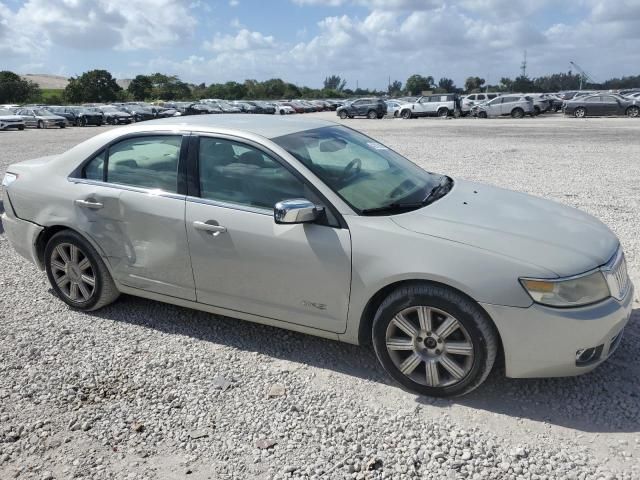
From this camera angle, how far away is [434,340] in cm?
322

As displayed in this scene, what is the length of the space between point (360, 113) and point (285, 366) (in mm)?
38987

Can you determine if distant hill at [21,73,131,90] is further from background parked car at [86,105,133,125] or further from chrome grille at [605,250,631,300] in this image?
chrome grille at [605,250,631,300]

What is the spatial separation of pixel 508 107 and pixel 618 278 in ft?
112

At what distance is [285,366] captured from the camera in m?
3.77

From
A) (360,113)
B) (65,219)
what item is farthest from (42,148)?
(360,113)

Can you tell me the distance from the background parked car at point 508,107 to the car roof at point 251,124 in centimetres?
3300

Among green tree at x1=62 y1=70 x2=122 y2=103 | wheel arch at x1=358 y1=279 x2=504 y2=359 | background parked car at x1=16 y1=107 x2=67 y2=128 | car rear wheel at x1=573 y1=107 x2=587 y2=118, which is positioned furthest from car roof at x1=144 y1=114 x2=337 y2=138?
green tree at x1=62 y1=70 x2=122 y2=103

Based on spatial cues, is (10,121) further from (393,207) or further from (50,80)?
(50,80)

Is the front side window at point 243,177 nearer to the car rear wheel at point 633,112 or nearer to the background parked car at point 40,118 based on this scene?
the car rear wheel at point 633,112

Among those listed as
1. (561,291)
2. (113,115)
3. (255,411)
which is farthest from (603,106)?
(255,411)

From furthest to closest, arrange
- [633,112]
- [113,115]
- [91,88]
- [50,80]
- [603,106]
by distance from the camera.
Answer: [50,80], [91,88], [113,115], [603,106], [633,112]

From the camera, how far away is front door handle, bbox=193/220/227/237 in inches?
145

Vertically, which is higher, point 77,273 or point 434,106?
point 77,273

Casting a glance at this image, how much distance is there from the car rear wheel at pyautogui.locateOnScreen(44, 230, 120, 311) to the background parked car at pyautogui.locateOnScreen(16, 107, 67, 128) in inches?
1368
